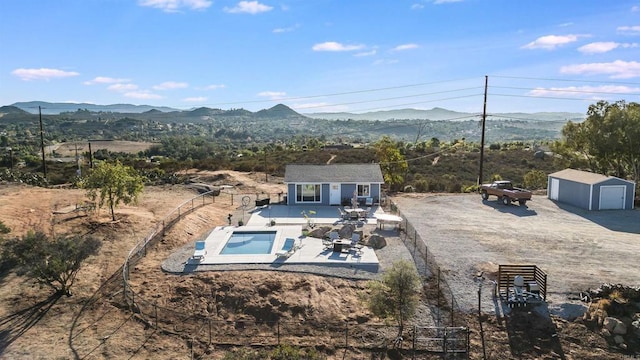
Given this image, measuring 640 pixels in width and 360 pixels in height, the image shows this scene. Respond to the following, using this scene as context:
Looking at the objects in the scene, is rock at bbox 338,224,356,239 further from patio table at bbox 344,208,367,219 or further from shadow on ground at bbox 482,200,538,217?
shadow on ground at bbox 482,200,538,217

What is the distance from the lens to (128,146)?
97938 millimetres

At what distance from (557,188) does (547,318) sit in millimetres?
18468

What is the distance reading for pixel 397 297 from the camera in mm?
12109

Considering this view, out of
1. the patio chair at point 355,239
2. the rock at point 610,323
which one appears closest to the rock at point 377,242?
the patio chair at point 355,239

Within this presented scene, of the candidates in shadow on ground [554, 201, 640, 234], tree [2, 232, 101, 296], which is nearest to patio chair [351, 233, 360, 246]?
tree [2, 232, 101, 296]

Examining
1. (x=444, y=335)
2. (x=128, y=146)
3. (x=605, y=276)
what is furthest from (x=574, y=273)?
(x=128, y=146)

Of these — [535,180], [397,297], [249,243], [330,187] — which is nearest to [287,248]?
[249,243]

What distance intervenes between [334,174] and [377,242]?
32.1 ft

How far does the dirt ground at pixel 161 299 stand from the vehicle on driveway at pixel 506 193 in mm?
6750

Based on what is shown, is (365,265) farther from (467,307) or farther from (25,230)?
(25,230)

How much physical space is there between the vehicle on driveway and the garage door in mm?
3998

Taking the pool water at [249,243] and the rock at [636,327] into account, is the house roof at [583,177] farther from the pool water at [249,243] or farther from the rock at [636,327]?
the pool water at [249,243]

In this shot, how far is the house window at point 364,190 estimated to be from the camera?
26938mm

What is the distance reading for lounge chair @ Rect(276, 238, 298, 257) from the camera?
671 inches
